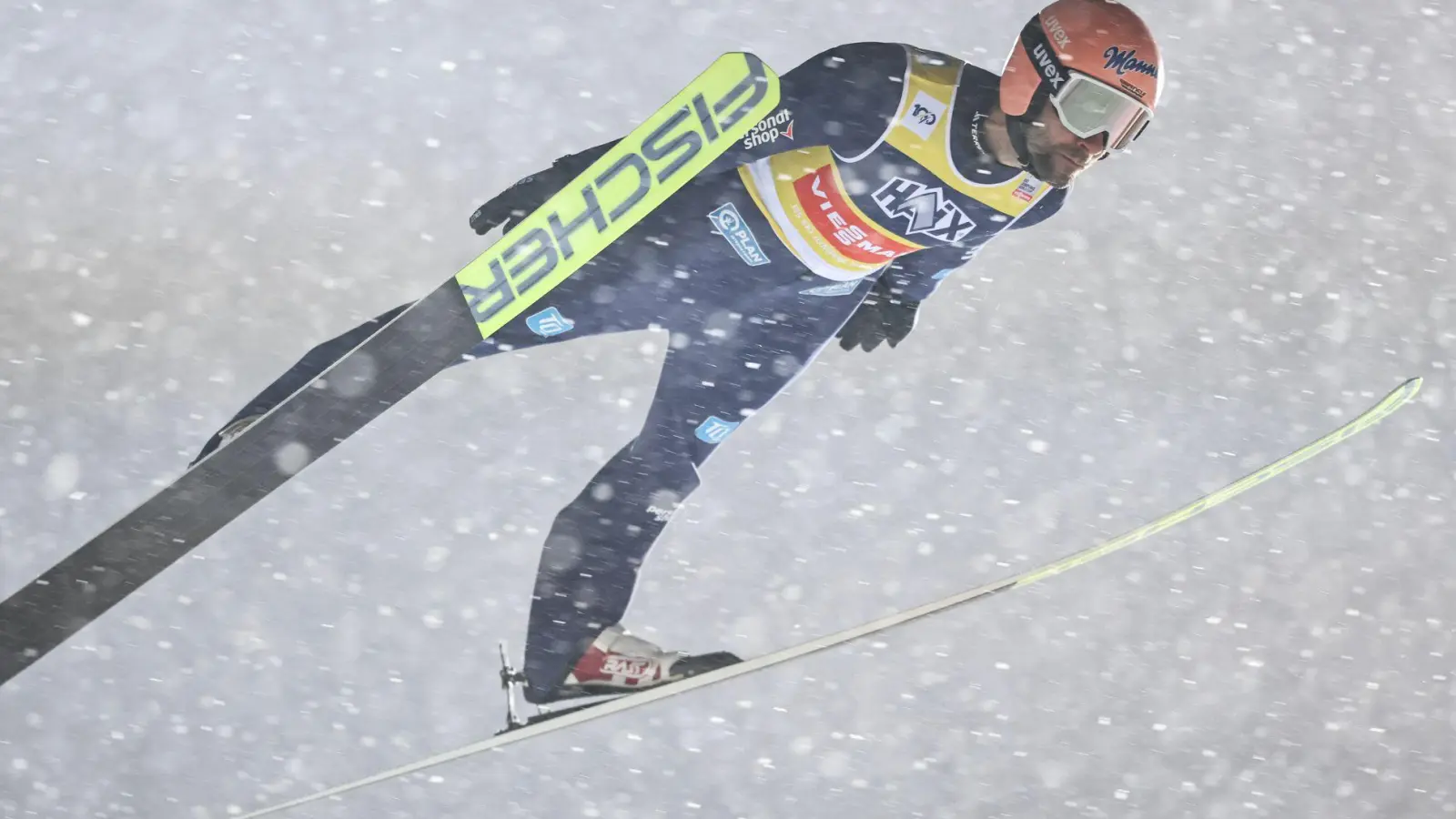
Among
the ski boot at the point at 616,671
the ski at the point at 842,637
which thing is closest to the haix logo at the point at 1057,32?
the ski at the point at 842,637

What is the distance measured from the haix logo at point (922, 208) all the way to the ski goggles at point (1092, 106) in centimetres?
18

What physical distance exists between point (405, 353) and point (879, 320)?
0.69 m

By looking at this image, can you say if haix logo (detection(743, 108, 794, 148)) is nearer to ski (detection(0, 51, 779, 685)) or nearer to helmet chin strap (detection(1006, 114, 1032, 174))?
ski (detection(0, 51, 779, 685))

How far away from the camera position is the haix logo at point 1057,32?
4.44ft

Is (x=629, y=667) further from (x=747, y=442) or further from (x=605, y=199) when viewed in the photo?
(x=605, y=199)

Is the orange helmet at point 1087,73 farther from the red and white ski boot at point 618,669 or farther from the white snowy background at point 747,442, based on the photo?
the red and white ski boot at point 618,669

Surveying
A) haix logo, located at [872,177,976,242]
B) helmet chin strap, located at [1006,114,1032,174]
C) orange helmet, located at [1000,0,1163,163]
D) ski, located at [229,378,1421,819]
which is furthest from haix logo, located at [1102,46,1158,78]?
ski, located at [229,378,1421,819]

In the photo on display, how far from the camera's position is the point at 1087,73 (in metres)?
1.34

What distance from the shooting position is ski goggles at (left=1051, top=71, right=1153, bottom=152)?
134 centimetres

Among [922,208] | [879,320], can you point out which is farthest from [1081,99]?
[879,320]

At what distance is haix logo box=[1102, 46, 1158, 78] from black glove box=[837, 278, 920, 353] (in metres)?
0.45

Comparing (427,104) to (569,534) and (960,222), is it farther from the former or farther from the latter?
(960,222)

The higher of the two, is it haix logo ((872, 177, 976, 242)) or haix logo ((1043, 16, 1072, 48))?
haix logo ((1043, 16, 1072, 48))

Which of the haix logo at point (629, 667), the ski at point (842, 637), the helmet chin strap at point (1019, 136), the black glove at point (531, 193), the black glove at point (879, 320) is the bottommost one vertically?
the ski at point (842, 637)
